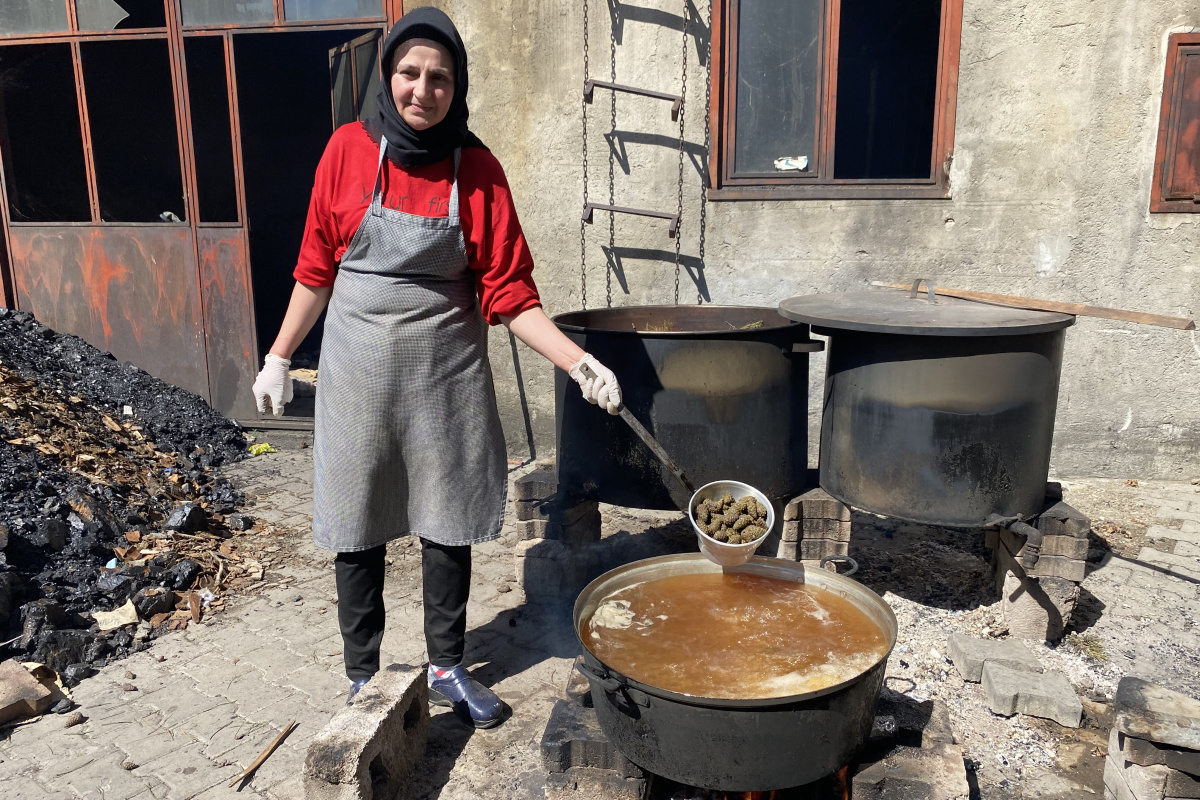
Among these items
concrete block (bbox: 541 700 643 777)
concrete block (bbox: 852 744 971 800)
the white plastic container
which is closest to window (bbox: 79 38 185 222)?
the white plastic container

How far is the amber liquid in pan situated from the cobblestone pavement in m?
0.66

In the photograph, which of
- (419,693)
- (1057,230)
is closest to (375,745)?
(419,693)

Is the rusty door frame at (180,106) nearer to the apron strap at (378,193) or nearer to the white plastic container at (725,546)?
the apron strap at (378,193)

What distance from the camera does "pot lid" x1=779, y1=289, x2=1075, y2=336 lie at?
124 inches

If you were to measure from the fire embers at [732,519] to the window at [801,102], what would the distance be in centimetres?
304

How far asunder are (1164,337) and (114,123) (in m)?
8.29

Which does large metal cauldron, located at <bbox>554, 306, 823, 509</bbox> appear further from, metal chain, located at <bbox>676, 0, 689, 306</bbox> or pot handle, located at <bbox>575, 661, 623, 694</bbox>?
metal chain, located at <bbox>676, 0, 689, 306</bbox>

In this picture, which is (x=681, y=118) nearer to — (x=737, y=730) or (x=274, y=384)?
(x=274, y=384)

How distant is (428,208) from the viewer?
2.74 meters

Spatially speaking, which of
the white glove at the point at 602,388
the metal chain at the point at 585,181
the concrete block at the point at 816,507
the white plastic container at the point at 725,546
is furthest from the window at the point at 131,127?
the white plastic container at the point at 725,546

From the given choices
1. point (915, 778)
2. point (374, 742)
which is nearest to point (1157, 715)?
point (915, 778)

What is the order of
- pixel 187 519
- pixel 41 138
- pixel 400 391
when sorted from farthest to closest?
pixel 41 138
pixel 187 519
pixel 400 391

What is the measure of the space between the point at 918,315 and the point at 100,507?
4261 millimetres

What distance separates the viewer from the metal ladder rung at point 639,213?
5.32 m
